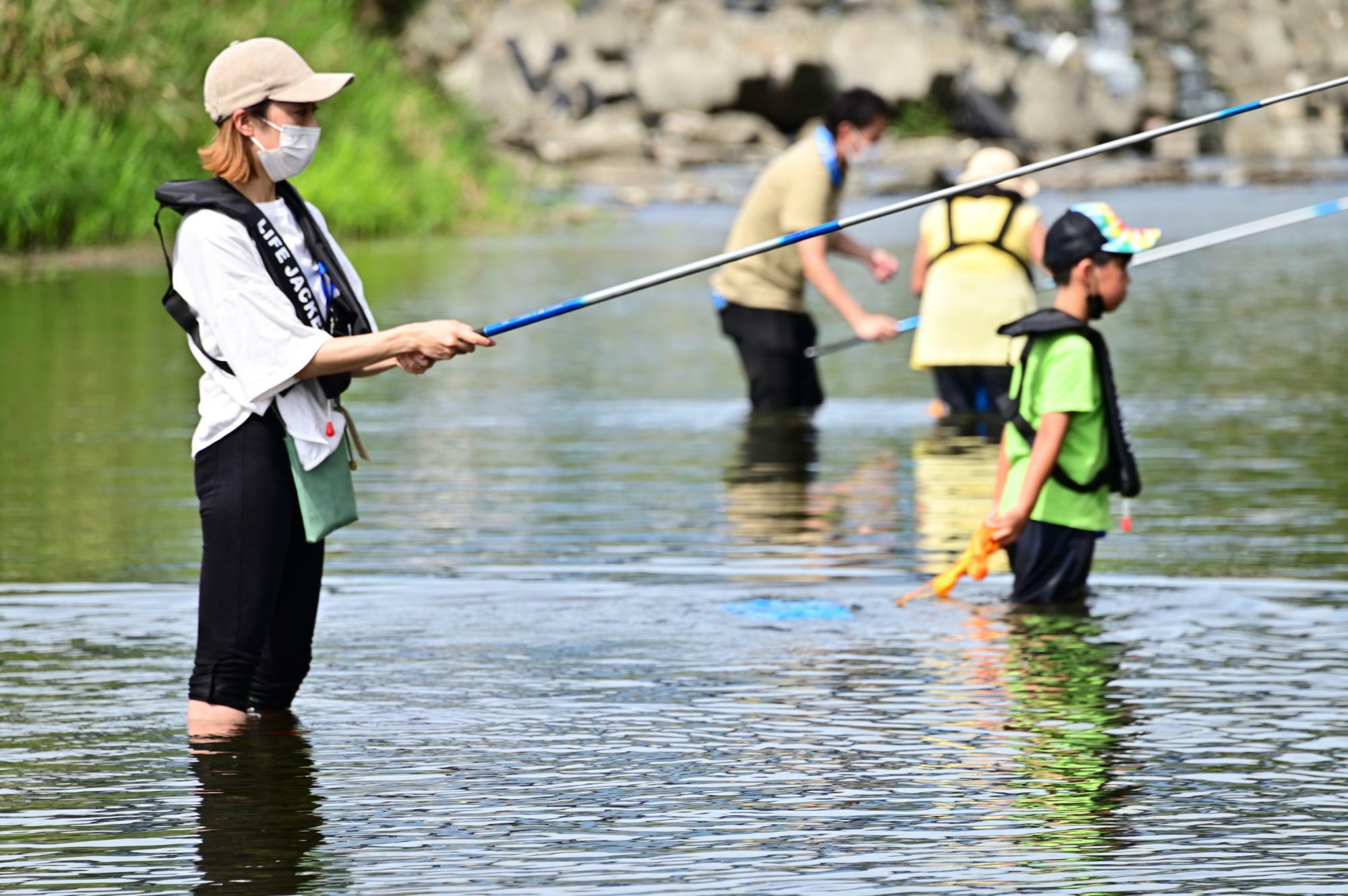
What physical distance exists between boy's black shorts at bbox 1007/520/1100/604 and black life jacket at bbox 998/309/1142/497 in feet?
0.57

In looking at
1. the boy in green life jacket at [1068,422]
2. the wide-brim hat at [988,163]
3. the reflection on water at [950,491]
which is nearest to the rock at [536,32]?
the reflection on water at [950,491]

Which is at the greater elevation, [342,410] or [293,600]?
[342,410]

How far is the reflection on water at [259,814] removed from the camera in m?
4.95

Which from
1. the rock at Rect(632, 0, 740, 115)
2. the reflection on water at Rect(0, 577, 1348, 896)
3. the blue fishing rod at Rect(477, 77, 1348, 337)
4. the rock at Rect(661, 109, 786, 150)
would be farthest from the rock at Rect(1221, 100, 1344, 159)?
the blue fishing rod at Rect(477, 77, 1348, 337)

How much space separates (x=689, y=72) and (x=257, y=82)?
5407cm

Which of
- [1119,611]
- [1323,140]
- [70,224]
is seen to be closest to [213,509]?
[1119,611]

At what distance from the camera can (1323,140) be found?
5906cm

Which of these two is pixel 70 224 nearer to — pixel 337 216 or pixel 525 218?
pixel 337 216

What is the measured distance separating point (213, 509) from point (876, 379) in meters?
10.4

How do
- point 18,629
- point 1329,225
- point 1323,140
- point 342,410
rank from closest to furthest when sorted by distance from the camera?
point 342,410 < point 18,629 < point 1329,225 < point 1323,140

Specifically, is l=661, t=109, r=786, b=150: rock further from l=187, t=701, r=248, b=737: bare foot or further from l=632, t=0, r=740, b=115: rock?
l=187, t=701, r=248, b=737: bare foot

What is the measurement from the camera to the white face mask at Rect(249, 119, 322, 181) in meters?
5.53

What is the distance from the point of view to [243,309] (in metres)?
5.40

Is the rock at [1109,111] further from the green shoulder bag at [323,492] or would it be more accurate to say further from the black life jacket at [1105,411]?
the green shoulder bag at [323,492]
